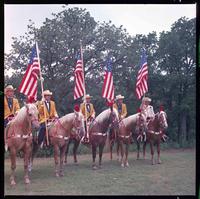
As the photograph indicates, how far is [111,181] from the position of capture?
408 inches

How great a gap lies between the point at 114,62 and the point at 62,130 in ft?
40.1

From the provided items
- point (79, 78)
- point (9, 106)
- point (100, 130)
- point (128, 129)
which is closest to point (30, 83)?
point (9, 106)

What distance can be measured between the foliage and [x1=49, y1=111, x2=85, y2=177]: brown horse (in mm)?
9481

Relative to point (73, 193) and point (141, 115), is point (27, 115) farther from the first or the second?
point (141, 115)

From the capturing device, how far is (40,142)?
463 inches

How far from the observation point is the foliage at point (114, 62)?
70.0 ft

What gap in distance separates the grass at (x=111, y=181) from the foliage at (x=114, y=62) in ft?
28.4

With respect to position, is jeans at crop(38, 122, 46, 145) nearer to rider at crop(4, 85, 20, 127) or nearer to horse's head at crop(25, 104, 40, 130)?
rider at crop(4, 85, 20, 127)

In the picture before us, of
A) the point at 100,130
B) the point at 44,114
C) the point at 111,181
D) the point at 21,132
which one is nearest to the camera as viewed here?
the point at 21,132

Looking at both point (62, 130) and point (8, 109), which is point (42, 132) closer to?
point (62, 130)

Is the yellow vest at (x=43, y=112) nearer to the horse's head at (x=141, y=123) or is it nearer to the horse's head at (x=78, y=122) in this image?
the horse's head at (x=78, y=122)

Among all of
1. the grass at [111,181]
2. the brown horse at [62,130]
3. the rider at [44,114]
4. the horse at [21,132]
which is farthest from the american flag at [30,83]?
the grass at [111,181]

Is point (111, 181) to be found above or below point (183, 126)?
below

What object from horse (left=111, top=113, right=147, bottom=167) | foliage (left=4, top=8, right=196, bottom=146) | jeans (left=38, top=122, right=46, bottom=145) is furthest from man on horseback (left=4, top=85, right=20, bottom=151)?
foliage (left=4, top=8, right=196, bottom=146)
